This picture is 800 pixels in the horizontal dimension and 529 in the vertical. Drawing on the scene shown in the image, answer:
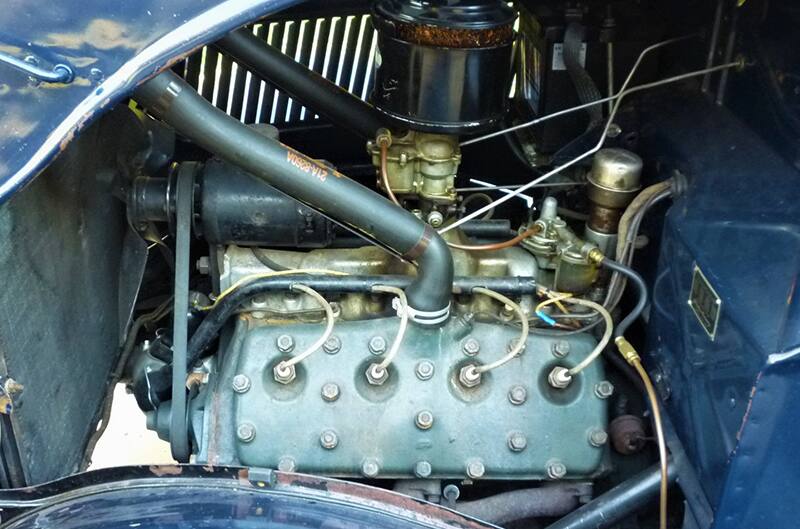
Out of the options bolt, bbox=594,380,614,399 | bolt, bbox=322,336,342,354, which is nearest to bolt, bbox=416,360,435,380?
bolt, bbox=322,336,342,354

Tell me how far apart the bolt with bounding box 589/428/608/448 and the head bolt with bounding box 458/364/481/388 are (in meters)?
0.19

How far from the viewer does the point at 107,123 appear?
1157 millimetres

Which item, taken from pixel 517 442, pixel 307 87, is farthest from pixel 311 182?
pixel 517 442

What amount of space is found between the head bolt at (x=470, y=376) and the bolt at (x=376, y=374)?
4.3 inches

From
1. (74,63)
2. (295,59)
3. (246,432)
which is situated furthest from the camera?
(295,59)

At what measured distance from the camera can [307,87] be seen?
1.21 metres

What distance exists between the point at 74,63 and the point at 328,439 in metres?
0.63

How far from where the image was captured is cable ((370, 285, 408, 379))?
3.70 feet

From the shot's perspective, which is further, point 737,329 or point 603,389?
point 603,389

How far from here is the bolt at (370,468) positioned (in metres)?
1.16

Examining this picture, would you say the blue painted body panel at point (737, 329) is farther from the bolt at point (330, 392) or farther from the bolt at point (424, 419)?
the bolt at point (330, 392)

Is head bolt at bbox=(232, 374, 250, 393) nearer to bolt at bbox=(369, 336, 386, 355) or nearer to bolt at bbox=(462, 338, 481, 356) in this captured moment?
bolt at bbox=(369, 336, 386, 355)

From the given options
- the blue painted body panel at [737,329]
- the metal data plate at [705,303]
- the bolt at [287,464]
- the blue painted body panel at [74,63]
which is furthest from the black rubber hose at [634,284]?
the blue painted body panel at [74,63]

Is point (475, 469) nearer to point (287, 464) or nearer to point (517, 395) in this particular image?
point (517, 395)
